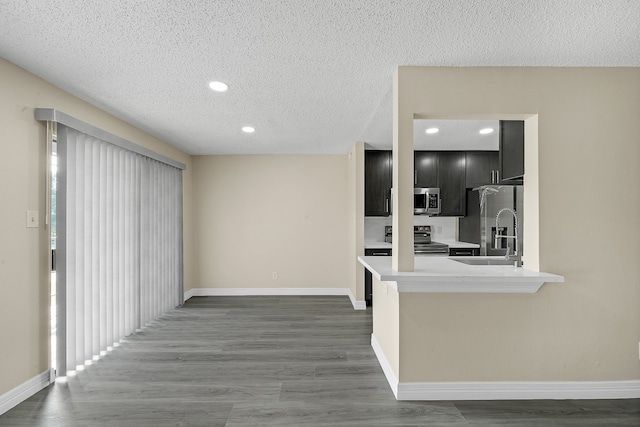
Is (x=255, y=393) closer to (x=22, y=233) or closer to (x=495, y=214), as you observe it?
(x=22, y=233)

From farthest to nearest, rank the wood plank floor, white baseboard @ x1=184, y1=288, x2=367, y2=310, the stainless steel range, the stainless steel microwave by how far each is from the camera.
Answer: white baseboard @ x1=184, y1=288, x2=367, y2=310, the stainless steel microwave, the stainless steel range, the wood plank floor

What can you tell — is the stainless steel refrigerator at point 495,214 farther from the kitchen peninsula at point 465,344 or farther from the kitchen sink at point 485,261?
the kitchen peninsula at point 465,344

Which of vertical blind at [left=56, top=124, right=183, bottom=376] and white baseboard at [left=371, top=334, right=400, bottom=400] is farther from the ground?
vertical blind at [left=56, top=124, right=183, bottom=376]

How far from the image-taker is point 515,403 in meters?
2.22

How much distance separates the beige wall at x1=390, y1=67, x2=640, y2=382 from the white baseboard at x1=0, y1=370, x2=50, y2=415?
8.21 feet

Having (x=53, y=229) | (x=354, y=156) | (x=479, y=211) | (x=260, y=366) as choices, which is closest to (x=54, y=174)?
(x=53, y=229)

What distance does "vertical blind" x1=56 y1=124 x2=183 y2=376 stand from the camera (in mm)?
2660

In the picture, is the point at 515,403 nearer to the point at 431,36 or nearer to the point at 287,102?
the point at 431,36

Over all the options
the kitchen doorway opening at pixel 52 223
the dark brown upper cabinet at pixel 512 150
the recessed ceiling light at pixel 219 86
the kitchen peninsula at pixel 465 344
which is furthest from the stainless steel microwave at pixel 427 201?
the kitchen doorway opening at pixel 52 223

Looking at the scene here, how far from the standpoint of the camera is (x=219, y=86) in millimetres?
2643

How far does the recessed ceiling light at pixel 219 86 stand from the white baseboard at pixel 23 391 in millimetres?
2418

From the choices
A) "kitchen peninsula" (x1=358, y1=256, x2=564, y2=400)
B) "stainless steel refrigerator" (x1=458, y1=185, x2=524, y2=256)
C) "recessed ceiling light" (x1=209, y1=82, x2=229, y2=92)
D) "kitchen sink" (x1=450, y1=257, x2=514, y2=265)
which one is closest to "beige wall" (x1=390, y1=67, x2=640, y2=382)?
"kitchen peninsula" (x1=358, y1=256, x2=564, y2=400)

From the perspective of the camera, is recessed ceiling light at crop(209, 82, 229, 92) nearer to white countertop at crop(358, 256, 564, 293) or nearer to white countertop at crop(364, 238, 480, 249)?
white countertop at crop(358, 256, 564, 293)

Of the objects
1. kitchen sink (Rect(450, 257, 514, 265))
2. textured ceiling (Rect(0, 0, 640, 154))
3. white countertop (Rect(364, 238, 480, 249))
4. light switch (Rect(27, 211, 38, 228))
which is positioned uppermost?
textured ceiling (Rect(0, 0, 640, 154))
